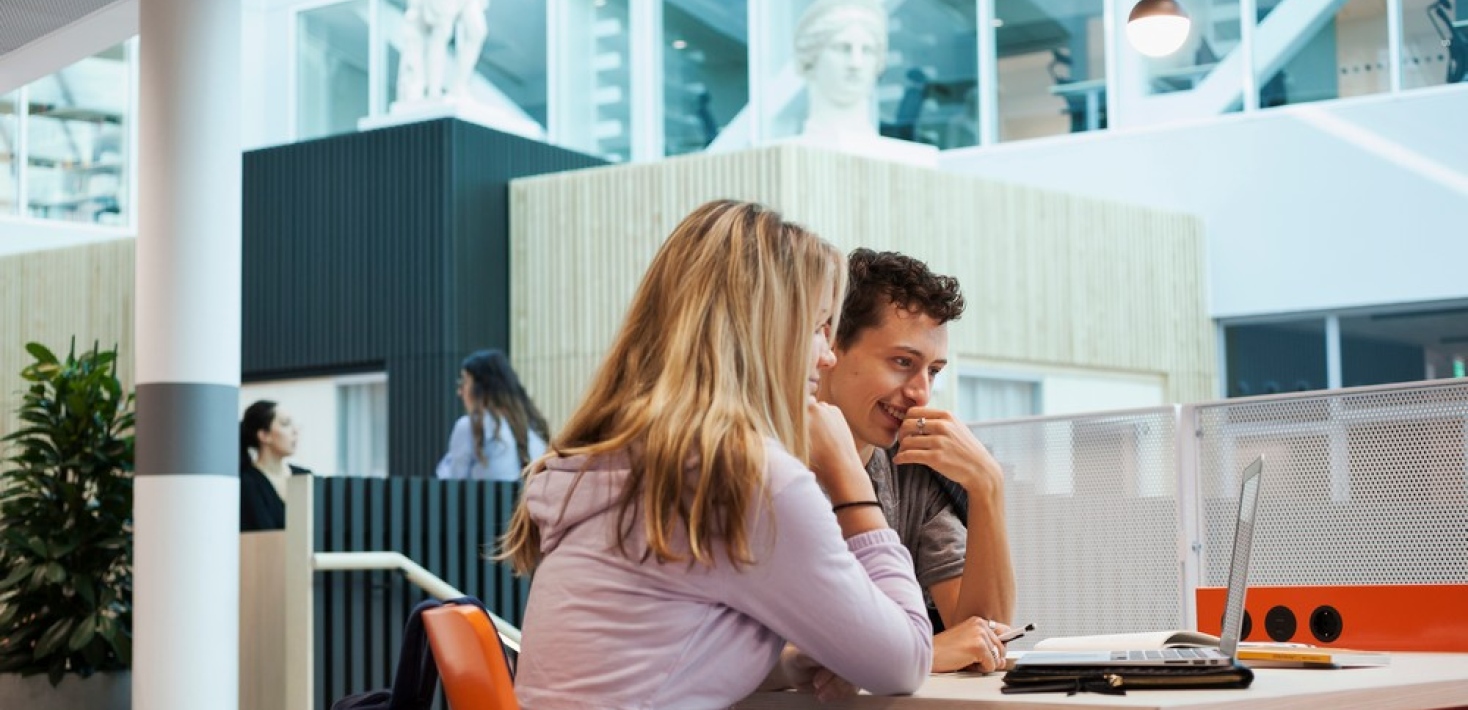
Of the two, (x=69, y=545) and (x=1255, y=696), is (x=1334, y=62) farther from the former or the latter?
(x=1255, y=696)

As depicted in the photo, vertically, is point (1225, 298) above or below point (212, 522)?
above

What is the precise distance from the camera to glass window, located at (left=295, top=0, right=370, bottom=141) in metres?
15.9

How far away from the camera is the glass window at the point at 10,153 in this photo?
1545cm

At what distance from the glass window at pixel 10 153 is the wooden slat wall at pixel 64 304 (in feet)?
7.27

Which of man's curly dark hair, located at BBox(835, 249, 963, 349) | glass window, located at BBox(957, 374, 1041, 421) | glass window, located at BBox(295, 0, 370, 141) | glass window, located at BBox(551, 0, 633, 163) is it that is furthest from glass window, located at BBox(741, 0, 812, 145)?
man's curly dark hair, located at BBox(835, 249, 963, 349)

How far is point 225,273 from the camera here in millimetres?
5355

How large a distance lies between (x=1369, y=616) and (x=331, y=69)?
14.0 metres

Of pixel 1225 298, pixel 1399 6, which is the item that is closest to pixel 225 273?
pixel 1225 298

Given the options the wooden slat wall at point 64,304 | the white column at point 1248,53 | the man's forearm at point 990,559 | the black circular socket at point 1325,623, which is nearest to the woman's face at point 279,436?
the wooden slat wall at point 64,304

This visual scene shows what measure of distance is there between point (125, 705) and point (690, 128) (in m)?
8.73

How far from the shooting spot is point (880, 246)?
10.6 metres

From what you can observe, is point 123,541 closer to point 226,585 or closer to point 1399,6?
point 226,585

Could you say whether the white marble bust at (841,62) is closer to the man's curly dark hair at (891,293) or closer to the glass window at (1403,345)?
the glass window at (1403,345)

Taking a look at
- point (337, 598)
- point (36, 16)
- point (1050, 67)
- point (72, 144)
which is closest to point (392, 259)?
point (337, 598)
